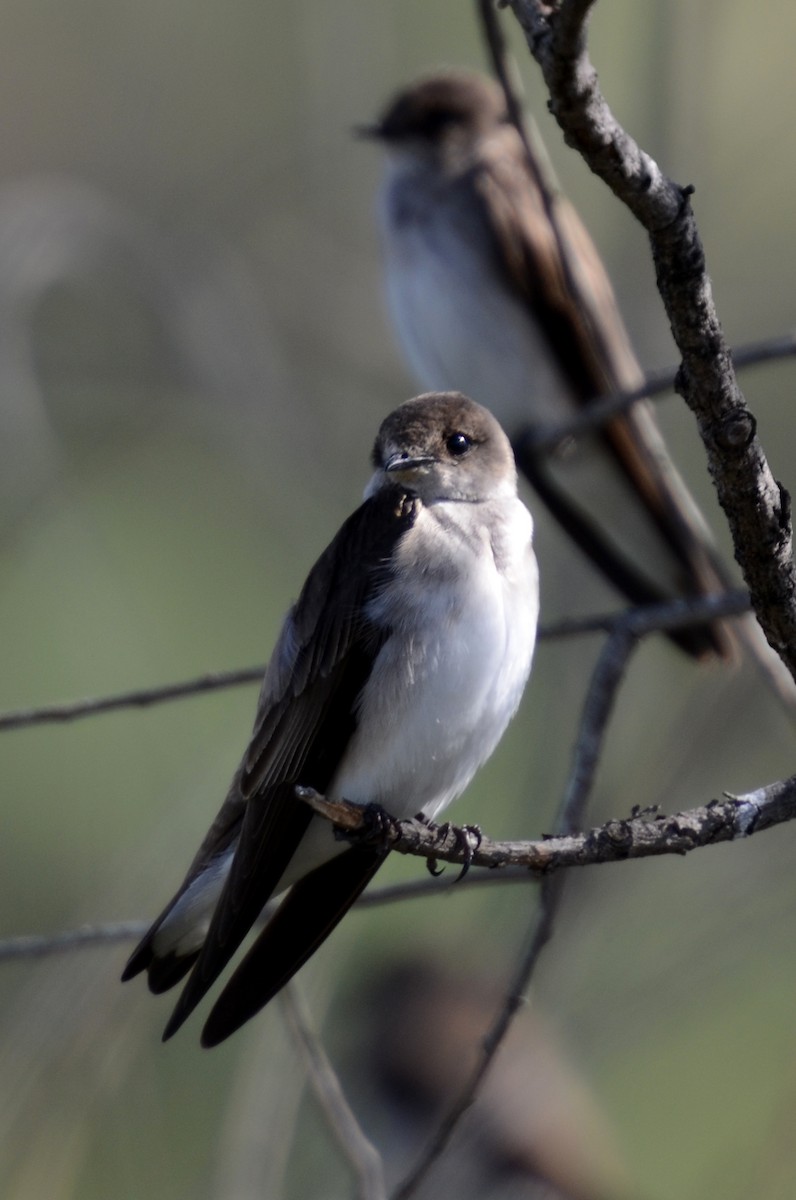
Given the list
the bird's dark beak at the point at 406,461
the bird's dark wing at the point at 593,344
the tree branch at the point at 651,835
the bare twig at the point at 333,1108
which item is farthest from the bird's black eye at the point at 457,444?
the tree branch at the point at 651,835

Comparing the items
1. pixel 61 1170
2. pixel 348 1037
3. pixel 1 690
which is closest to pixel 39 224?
pixel 1 690

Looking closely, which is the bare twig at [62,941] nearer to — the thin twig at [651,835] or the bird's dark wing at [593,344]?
the thin twig at [651,835]

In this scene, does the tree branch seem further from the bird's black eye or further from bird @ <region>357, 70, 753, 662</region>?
bird @ <region>357, 70, 753, 662</region>

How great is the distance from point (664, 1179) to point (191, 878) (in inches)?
165

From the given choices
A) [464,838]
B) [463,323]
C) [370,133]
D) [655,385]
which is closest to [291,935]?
[464,838]

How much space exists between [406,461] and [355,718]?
22.6 inches

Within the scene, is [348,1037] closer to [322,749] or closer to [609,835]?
[322,749]

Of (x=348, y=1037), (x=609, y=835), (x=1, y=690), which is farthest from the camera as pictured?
(x=1, y=690)

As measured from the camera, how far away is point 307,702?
2.71 metres

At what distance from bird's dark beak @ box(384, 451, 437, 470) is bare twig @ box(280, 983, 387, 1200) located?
1.05 m

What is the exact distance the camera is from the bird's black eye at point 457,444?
10.1ft

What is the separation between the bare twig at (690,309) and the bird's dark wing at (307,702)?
101cm

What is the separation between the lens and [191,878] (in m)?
2.79

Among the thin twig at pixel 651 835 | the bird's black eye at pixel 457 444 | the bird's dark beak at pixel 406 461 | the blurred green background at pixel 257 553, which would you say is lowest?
the blurred green background at pixel 257 553
